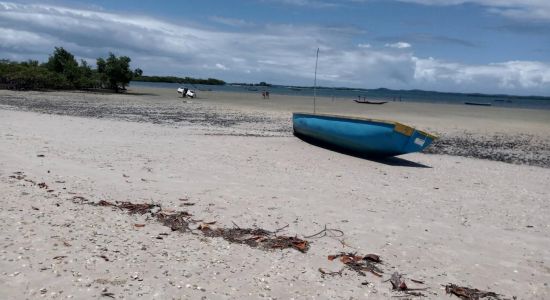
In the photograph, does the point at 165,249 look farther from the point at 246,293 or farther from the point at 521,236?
the point at 521,236

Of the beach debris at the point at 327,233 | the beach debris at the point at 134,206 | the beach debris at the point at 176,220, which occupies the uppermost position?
the beach debris at the point at 134,206

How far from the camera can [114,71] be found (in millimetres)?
45531

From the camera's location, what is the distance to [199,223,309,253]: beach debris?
560 centimetres

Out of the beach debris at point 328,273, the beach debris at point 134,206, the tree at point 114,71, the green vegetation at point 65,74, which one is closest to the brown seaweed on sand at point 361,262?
the beach debris at point 328,273

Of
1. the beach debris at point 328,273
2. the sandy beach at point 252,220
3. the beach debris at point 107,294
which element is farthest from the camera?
the beach debris at point 328,273

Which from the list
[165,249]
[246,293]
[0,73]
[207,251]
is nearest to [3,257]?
[165,249]

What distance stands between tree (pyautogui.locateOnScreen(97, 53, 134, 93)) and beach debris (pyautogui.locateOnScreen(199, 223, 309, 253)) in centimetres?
4212

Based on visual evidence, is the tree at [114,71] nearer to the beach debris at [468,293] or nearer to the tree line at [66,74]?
the tree line at [66,74]

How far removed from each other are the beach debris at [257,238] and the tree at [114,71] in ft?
138

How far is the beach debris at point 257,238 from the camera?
5.60 m

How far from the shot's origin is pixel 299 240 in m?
5.78

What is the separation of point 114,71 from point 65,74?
16.3ft

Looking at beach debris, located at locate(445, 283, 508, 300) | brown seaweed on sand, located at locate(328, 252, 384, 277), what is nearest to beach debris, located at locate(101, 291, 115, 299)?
brown seaweed on sand, located at locate(328, 252, 384, 277)

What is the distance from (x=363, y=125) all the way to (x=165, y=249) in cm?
807
